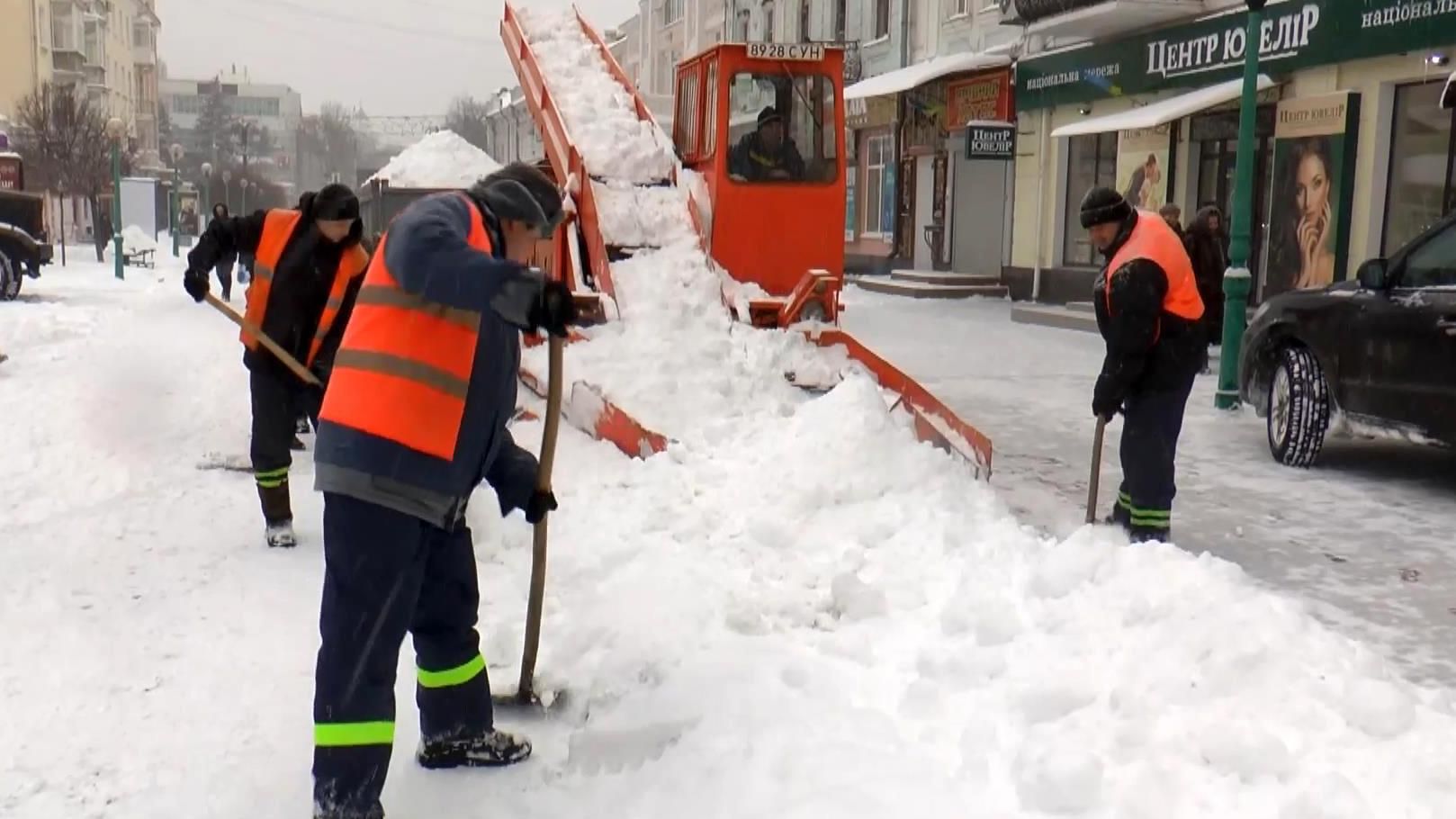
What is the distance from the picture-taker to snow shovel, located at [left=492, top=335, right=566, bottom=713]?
11.4 ft

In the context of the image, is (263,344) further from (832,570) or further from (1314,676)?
(1314,676)

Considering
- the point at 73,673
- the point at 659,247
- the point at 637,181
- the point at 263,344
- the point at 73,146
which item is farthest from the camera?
the point at 73,146

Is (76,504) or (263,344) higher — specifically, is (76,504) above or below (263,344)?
below

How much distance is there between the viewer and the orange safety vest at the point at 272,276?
5.76m

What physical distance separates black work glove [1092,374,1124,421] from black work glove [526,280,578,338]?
3.14 m

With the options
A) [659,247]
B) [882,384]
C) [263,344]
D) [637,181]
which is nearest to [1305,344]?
[882,384]

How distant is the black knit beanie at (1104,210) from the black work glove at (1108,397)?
2.15 ft

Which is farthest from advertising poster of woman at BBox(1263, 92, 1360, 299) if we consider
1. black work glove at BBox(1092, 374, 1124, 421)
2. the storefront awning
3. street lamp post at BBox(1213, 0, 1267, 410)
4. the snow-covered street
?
black work glove at BBox(1092, 374, 1124, 421)

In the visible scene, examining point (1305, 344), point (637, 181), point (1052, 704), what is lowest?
point (1052, 704)

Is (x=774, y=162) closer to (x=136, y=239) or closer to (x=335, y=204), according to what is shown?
(x=335, y=204)

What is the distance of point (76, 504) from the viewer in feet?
21.3

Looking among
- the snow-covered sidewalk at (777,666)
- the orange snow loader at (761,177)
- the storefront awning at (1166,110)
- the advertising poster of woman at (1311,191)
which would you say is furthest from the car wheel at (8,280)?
the advertising poster of woman at (1311,191)

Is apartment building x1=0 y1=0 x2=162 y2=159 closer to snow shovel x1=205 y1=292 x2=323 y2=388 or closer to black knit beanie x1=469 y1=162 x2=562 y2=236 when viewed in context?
snow shovel x1=205 y1=292 x2=323 y2=388

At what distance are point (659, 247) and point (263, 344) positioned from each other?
156 inches
